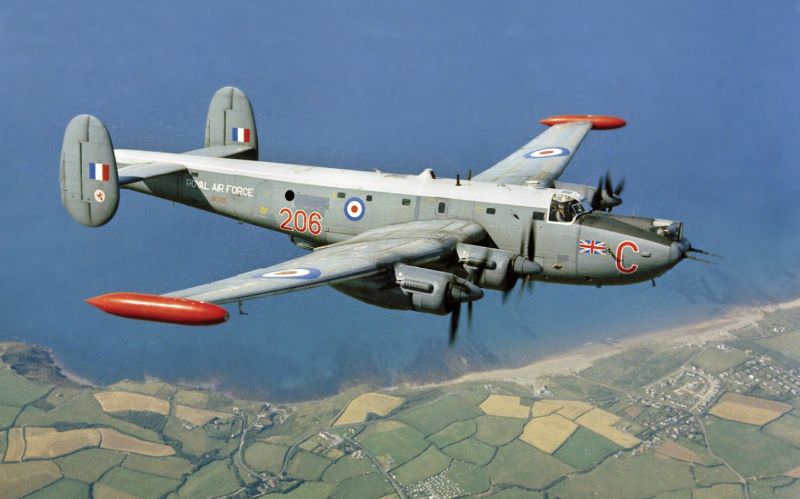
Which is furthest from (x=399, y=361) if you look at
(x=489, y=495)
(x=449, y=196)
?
(x=449, y=196)

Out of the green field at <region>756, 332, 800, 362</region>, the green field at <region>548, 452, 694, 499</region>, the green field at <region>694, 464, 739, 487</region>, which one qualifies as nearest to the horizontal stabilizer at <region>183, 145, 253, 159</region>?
the green field at <region>548, 452, 694, 499</region>

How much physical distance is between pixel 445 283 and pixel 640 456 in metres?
77.8

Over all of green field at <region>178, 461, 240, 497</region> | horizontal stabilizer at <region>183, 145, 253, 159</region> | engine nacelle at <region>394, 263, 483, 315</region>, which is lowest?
green field at <region>178, 461, 240, 497</region>

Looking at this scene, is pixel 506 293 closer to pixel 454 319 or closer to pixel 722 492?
pixel 454 319

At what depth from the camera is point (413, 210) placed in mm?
29391

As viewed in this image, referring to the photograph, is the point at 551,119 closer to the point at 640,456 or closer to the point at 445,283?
the point at 445,283

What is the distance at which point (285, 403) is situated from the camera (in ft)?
321

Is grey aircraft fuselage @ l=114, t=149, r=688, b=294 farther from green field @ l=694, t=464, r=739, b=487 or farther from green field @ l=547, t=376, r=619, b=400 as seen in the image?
green field @ l=547, t=376, r=619, b=400

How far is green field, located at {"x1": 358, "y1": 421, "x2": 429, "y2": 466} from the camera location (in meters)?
90.2

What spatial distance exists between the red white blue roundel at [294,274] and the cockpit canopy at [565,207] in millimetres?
9434

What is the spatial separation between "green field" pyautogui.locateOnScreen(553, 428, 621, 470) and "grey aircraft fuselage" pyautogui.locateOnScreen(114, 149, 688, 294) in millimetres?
66263

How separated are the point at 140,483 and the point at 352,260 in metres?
74.9

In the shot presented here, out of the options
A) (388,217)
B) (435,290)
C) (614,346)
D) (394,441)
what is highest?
(388,217)

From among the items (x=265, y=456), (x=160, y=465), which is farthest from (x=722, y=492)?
(x=160, y=465)
